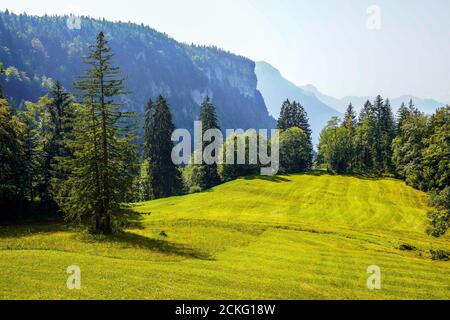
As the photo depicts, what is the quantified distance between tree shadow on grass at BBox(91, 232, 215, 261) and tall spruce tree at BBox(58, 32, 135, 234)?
7.04ft

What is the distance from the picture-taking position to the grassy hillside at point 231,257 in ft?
66.0

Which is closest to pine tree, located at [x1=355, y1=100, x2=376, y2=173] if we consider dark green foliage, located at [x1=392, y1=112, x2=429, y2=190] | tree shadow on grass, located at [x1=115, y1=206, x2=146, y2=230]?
dark green foliage, located at [x1=392, y1=112, x2=429, y2=190]

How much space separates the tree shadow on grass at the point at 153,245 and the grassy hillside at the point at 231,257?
9 centimetres

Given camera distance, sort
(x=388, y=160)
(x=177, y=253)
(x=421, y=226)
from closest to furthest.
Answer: (x=177, y=253) → (x=421, y=226) → (x=388, y=160)

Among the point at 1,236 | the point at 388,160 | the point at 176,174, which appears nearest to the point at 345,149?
the point at 388,160

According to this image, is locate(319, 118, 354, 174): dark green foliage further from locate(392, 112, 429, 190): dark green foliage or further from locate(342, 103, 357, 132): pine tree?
locate(392, 112, 429, 190): dark green foliage

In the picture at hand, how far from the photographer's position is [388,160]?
10462 cm

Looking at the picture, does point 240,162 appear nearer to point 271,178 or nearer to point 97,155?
point 271,178

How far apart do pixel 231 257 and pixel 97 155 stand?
15299 millimetres

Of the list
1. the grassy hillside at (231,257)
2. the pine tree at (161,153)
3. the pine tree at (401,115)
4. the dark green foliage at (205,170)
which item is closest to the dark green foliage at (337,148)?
the pine tree at (401,115)

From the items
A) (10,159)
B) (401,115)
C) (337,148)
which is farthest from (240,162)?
(401,115)

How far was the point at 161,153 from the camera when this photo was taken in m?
82.2
